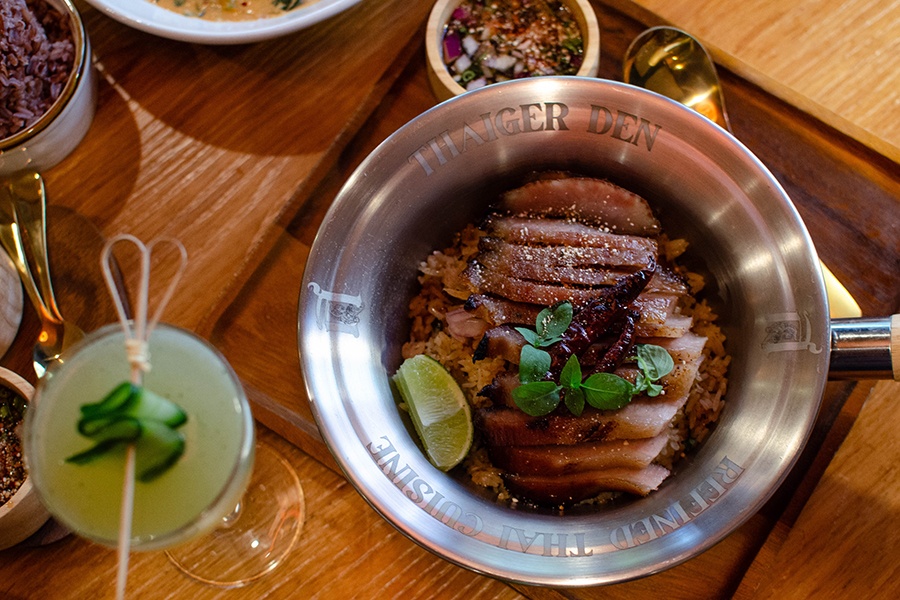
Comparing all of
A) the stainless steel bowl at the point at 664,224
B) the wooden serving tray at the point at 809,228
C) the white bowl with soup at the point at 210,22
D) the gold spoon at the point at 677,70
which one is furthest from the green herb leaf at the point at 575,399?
the white bowl with soup at the point at 210,22

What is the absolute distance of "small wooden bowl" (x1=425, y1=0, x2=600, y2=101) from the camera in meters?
1.81

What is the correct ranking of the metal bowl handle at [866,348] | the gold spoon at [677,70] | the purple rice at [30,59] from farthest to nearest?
the gold spoon at [677,70]
the purple rice at [30,59]
the metal bowl handle at [866,348]

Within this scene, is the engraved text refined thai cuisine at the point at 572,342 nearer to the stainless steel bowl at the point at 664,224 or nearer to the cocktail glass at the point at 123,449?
the stainless steel bowl at the point at 664,224

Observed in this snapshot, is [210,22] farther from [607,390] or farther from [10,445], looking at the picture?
[607,390]

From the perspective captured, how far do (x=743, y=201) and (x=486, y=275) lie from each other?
1.77 ft

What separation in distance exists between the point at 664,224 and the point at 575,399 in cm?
51

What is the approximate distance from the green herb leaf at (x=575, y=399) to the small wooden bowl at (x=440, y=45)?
0.77m

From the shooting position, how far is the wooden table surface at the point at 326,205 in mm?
1657

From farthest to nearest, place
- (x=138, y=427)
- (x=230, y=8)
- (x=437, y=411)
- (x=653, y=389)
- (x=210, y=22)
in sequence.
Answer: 1. (x=230, y=8)
2. (x=210, y=22)
3. (x=437, y=411)
4. (x=653, y=389)
5. (x=138, y=427)

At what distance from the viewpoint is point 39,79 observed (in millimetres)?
1772

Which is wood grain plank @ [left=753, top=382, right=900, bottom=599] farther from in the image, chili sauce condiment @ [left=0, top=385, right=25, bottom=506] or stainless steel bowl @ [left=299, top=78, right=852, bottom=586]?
chili sauce condiment @ [left=0, top=385, right=25, bottom=506]

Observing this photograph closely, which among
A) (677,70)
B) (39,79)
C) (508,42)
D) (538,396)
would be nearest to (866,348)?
(538,396)

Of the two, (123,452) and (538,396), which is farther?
(538,396)

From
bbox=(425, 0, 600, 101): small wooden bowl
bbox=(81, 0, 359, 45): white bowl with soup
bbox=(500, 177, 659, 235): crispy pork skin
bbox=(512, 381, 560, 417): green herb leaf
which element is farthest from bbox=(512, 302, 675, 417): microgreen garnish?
bbox=(81, 0, 359, 45): white bowl with soup
